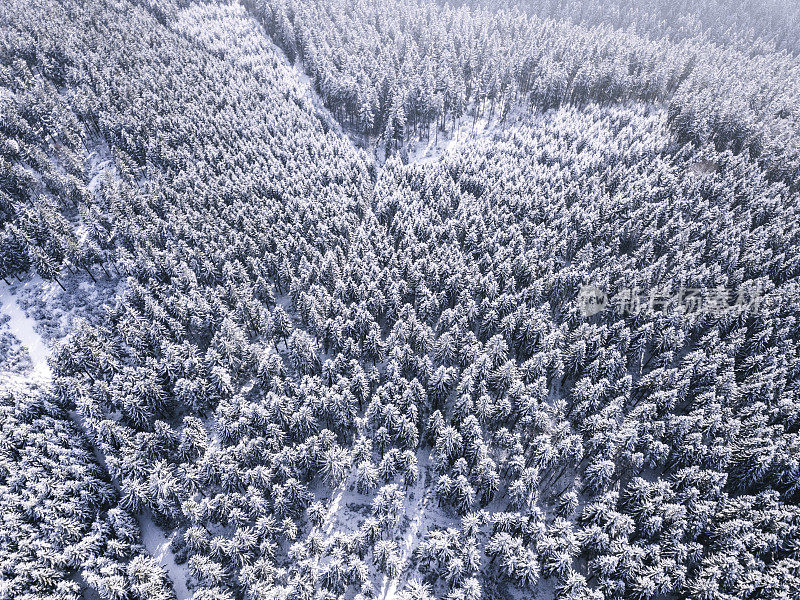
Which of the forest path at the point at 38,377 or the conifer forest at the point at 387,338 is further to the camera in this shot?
the forest path at the point at 38,377

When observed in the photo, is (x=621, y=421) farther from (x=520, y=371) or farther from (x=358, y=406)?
(x=358, y=406)

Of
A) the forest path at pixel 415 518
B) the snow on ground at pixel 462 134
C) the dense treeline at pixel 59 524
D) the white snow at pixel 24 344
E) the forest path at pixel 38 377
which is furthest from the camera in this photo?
the snow on ground at pixel 462 134

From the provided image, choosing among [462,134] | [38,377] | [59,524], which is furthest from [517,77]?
[59,524]

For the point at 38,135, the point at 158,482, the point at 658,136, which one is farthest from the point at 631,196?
the point at 38,135

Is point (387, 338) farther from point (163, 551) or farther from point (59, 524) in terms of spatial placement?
point (59, 524)

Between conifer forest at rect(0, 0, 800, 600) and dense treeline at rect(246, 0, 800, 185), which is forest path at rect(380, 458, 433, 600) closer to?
conifer forest at rect(0, 0, 800, 600)

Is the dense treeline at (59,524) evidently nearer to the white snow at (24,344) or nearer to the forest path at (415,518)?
the white snow at (24,344)

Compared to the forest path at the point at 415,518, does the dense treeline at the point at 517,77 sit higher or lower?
higher

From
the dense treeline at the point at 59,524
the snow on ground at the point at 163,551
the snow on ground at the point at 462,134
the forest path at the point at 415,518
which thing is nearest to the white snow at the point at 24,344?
the dense treeline at the point at 59,524
